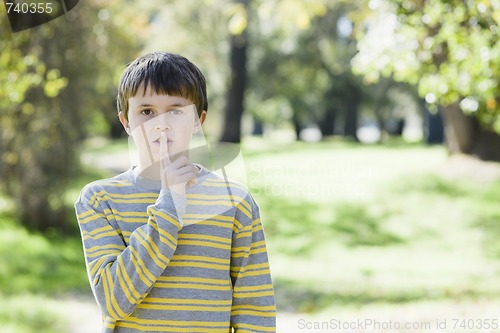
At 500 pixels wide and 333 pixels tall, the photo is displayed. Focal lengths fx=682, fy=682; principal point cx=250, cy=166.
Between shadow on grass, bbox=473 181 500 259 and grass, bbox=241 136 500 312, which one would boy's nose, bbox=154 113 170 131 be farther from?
shadow on grass, bbox=473 181 500 259

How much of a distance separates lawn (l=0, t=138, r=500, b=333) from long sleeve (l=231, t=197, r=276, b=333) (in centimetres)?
25

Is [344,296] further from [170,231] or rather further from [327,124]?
[327,124]

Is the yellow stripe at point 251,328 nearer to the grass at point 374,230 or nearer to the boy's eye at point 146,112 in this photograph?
the boy's eye at point 146,112

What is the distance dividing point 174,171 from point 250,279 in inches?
16.8

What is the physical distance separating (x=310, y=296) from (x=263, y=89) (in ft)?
59.7

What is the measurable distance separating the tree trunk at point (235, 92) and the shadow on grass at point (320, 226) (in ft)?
22.3

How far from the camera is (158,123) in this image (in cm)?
178

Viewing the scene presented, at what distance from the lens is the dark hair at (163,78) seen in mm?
1837

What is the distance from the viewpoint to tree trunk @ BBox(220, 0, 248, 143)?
1986 cm

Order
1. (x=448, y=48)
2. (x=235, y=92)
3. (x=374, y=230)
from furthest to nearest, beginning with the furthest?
1. (x=235, y=92)
2. (x=374, y=230)
3. (x=448, y=48)

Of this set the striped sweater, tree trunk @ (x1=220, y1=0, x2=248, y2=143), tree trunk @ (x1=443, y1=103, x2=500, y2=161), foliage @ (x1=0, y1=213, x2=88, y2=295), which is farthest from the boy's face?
tree trunk @ (x1=220, y1=0, x2=248, y2=143)

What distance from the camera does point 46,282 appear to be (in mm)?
7953

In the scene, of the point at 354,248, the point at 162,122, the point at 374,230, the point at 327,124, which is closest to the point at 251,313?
the point at 162,122

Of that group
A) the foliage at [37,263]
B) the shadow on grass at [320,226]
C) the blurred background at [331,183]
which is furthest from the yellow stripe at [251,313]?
the shadow on grass at [320,226]
